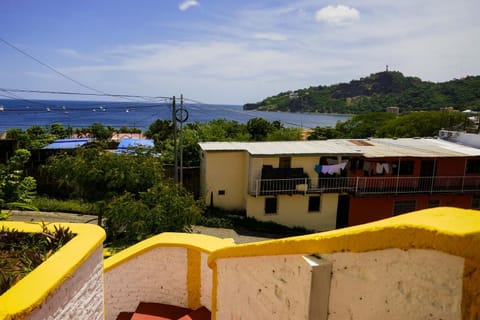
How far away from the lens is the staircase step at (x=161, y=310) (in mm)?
6145

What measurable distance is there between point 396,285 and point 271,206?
1926 cm

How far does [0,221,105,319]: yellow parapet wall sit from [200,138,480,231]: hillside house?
16.1 m

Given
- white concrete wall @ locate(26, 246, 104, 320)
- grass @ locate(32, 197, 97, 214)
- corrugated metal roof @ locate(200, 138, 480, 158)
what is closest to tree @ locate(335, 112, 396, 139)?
corrugated metal roof @ locate(200, 138, 480, 158)

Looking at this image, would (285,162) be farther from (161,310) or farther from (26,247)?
(26,247)

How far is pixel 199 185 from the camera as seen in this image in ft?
74.2

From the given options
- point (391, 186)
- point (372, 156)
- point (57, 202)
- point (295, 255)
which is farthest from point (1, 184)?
point (391, 186)

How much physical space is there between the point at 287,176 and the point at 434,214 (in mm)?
18589

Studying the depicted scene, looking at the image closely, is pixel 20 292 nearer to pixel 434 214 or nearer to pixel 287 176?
pixel 434 214

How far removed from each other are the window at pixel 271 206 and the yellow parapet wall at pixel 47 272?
1742 centimetres

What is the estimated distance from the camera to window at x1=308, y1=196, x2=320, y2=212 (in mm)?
21719

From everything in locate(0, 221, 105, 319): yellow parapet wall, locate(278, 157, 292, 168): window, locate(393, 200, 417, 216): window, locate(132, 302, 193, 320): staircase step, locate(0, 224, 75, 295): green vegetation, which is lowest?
locate(393, 200, 417, 216): window

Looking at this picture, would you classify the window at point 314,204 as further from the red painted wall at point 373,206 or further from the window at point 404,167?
the window at point 404,167

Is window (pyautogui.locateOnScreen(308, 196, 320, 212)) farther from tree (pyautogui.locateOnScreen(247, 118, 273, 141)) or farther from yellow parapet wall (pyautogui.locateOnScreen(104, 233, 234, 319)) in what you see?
yellow parapet wall (pyautogui.locateOnScreen(104, 233, 234, 319))

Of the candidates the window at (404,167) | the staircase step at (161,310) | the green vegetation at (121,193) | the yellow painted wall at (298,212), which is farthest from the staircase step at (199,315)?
the window at (404,167)
